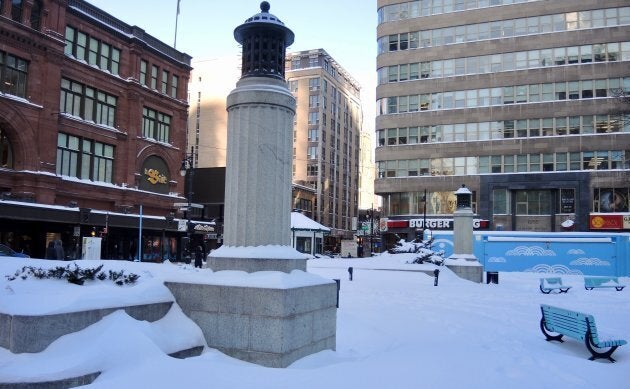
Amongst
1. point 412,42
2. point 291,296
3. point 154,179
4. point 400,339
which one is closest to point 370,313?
point 400,339

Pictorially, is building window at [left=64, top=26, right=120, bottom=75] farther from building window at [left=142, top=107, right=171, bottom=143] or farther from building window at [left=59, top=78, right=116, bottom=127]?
building window at [left=142, top=107, right=171, bottom=143]

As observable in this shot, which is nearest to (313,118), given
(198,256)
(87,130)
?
(87,130)

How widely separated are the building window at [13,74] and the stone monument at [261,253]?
98.2 feet

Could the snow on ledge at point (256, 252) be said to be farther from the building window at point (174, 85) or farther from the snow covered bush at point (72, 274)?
the building window at point (174, 85)

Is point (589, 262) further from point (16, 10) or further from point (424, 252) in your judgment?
point (16, 10)

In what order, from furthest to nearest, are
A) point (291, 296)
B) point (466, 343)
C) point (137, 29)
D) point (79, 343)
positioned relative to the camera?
point (137, 29)
point (466, 343)
point (291, 296)
point (79, 343)

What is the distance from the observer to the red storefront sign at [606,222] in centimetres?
5056

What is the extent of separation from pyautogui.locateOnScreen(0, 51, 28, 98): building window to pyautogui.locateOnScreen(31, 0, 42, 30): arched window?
2.46 meters

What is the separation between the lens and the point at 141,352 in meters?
6.43

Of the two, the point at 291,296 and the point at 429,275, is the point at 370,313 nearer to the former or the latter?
the point at 291,296

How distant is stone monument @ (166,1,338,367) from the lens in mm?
7312

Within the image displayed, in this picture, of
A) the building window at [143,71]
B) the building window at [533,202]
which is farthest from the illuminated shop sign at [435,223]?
the building window at [143,71]

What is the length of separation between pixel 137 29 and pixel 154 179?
12.2 meters

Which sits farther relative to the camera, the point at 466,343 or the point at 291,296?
the point at 466,343
